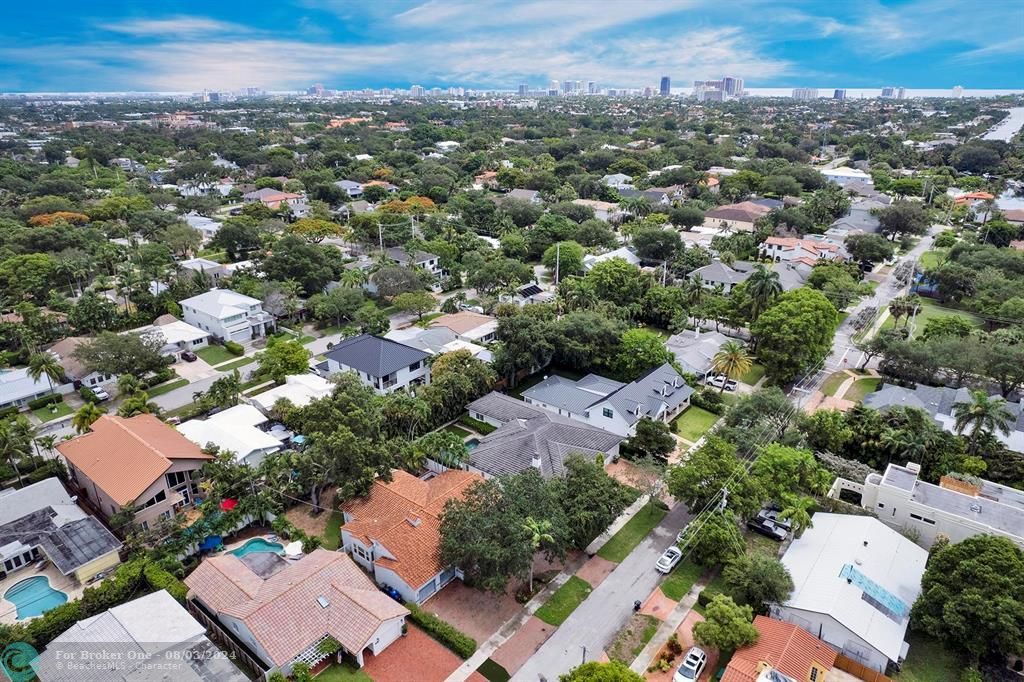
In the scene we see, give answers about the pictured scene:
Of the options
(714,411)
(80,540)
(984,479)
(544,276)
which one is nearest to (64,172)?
(544,276)

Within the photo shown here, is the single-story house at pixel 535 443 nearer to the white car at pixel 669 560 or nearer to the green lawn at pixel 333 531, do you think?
the white car at pixel 669 560

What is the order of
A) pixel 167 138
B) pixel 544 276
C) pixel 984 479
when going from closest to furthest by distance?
1. pixel 984 479
2. pixel 544 276
3. pixel 167 138

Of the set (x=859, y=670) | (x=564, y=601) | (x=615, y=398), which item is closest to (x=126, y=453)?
(x=564, y=601)

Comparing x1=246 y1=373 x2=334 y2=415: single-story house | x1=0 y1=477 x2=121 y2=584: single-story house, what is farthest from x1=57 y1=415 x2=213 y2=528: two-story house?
x1=246 y1=373 x2=334 y2=415: single-story house

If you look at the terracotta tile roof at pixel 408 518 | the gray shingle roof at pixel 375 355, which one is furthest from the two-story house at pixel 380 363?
the terracotta tile roof at pixel 408 518

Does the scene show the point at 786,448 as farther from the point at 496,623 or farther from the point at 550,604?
the point at 496,623

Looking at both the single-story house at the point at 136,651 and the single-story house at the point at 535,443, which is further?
the single-story house at the point at 535,443
